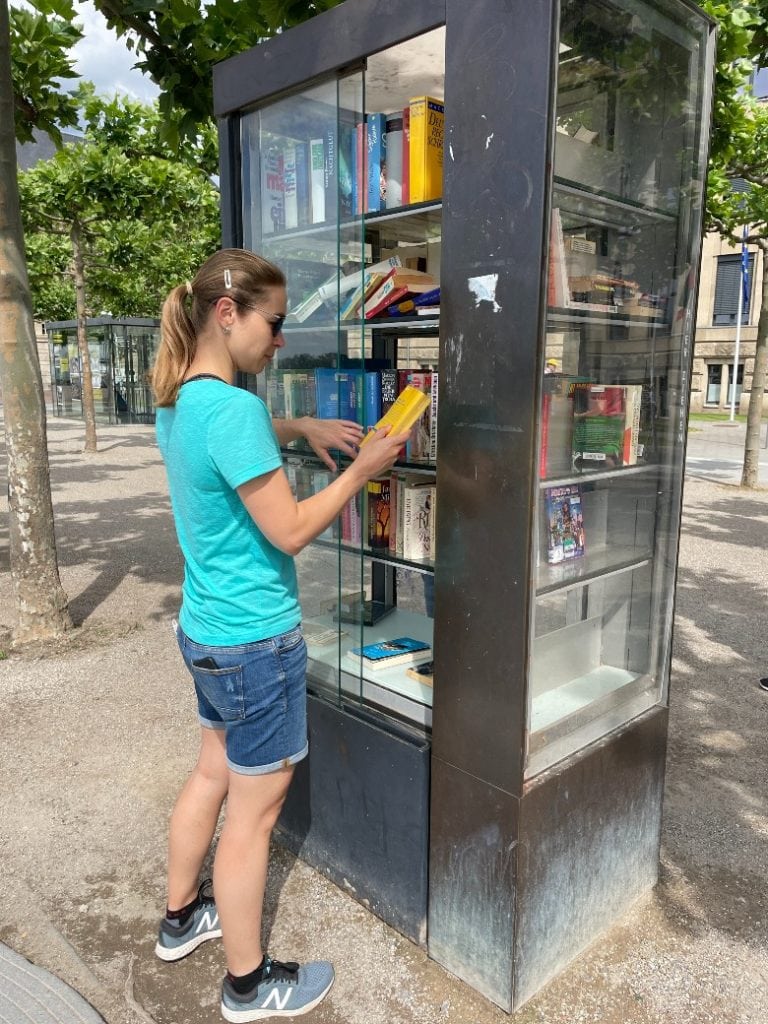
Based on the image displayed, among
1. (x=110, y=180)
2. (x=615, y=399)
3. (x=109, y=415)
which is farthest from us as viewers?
(x=109, y=415)

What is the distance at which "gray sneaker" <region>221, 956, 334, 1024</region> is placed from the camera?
2.23m

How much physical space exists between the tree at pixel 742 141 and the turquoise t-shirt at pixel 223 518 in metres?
3.33

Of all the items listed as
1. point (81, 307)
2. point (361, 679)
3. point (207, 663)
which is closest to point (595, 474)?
point (361, 679)

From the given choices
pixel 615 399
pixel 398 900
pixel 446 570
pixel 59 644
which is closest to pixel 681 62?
pixel 615 399

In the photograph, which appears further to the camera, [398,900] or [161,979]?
[398,900]

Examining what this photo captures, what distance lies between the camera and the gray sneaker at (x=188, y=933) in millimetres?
2469

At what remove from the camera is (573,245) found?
240 cm

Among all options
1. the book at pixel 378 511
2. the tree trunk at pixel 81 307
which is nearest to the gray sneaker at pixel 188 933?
the book at pixel 378 511

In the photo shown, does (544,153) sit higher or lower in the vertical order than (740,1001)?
higher

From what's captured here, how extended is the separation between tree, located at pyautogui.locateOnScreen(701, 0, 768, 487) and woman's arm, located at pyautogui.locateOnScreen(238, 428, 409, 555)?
3165mm

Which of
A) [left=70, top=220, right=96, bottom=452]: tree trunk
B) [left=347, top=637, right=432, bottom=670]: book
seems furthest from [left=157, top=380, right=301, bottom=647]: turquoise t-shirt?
[left=70, top=220, right=96, bottom=452]: tree trunk

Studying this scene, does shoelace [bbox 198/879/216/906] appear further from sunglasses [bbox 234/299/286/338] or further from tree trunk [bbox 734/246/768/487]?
tree trunk [bbox 734/246/768/487]

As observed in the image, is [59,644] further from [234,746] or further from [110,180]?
[110,180]

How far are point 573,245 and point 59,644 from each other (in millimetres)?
4267
